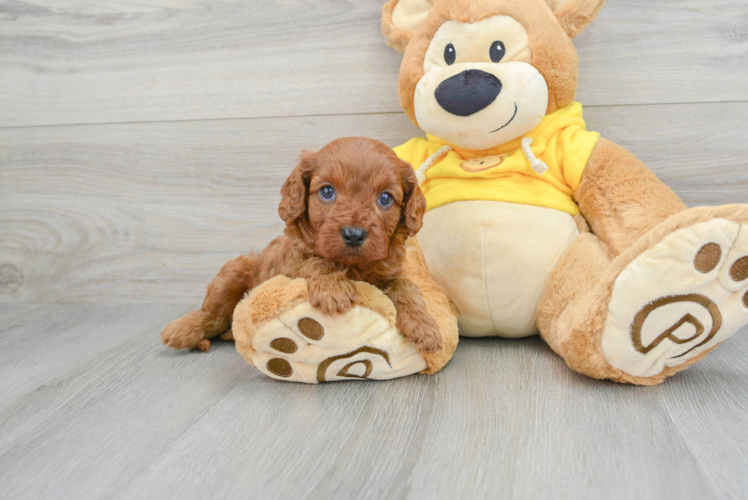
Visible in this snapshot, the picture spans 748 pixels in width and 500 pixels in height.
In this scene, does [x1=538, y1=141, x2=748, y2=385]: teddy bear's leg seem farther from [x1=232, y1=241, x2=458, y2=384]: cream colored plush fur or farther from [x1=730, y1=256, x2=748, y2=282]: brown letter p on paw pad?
[x1=232, y1=241, x2=458, y2=384]: cream colored plush fur

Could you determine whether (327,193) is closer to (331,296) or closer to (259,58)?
(331,296)

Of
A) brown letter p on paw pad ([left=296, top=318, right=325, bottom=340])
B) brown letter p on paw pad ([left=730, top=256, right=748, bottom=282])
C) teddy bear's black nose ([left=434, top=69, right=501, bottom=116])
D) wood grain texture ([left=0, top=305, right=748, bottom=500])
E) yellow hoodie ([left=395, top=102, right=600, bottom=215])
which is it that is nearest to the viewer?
wood grain texture ([left=0, top=305, right=748, bottom=500])

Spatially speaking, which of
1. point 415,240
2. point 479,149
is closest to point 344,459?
point 415,240

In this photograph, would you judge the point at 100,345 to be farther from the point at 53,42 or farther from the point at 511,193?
the point at 511,193

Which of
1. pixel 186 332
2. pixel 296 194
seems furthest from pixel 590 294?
pixel 186 332

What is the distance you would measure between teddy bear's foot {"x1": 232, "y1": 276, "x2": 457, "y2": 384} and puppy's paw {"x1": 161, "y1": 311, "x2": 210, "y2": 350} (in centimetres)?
33

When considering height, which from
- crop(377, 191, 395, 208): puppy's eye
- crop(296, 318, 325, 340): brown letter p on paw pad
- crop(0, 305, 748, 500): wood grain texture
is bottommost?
crop(0, 305, 748, 500): wood grain texture

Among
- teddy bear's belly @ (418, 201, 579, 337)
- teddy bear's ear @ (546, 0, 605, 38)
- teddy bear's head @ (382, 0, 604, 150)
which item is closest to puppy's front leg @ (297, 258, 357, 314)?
teddy bear's belly @ (418, 201, 579, 337)

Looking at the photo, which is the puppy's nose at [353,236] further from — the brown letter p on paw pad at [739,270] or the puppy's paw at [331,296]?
the brown letter p on paw pad at [739,270]

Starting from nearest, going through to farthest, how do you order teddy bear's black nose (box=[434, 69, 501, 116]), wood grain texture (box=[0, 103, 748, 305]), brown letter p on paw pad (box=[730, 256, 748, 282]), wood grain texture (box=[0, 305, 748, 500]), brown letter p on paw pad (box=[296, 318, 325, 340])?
1. wood grain texture (box=[0, 305, 748, 500])
2. brown letter p on paw pad (box=[730, 256, 748, 282])
3. brown letter p on paw pad (box=[296, 318, 325, 340])
4. teddy bear's black nose (box=[434, 69, 501, 116])
5. wood grain texture (box=[0, 103, 748, 305])

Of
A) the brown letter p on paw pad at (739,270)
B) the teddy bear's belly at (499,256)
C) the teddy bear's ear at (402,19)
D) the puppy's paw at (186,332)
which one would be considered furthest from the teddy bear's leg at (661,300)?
the puppy's paw at (186,332)

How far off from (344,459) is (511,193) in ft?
2.40

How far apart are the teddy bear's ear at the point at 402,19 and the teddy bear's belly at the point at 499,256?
0.47 metres

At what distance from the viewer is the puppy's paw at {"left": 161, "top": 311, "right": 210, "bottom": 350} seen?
139 cm
